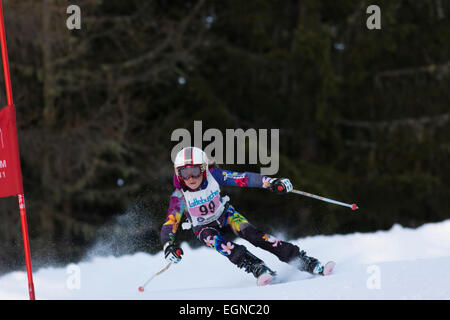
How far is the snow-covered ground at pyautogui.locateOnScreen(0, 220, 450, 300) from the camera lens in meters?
4.63

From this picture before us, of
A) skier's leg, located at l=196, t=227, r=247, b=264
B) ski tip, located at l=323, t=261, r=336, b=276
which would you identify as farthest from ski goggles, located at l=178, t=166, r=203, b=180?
ski tip, located at l=323, t=261, r=336, b=276

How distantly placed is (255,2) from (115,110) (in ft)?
12.3

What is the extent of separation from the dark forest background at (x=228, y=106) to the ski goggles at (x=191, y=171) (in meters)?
6.19

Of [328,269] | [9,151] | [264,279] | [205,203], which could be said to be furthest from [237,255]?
[9,151]

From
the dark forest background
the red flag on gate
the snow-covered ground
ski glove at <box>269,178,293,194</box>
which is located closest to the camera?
the snow-covered ground

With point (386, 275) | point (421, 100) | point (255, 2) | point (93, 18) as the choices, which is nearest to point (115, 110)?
point (93, 18)

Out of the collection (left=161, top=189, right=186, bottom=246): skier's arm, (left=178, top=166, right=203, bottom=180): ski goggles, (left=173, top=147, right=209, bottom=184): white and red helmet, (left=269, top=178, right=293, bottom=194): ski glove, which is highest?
(left=173, top=147, right=209, bottom=184): white and red helmet

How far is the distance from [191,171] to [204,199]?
0.31 meters

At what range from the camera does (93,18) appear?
1301cm

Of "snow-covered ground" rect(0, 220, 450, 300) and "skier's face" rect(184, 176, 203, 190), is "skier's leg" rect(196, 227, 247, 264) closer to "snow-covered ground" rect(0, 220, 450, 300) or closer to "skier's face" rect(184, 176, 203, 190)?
"snow-covered ground" rect(0, 220, 450, 300)

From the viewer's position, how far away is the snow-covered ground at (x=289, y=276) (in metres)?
4.63

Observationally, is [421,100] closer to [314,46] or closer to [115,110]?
[314,46]

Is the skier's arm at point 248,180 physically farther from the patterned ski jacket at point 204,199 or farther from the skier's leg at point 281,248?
the skier's leg at point 281,248
